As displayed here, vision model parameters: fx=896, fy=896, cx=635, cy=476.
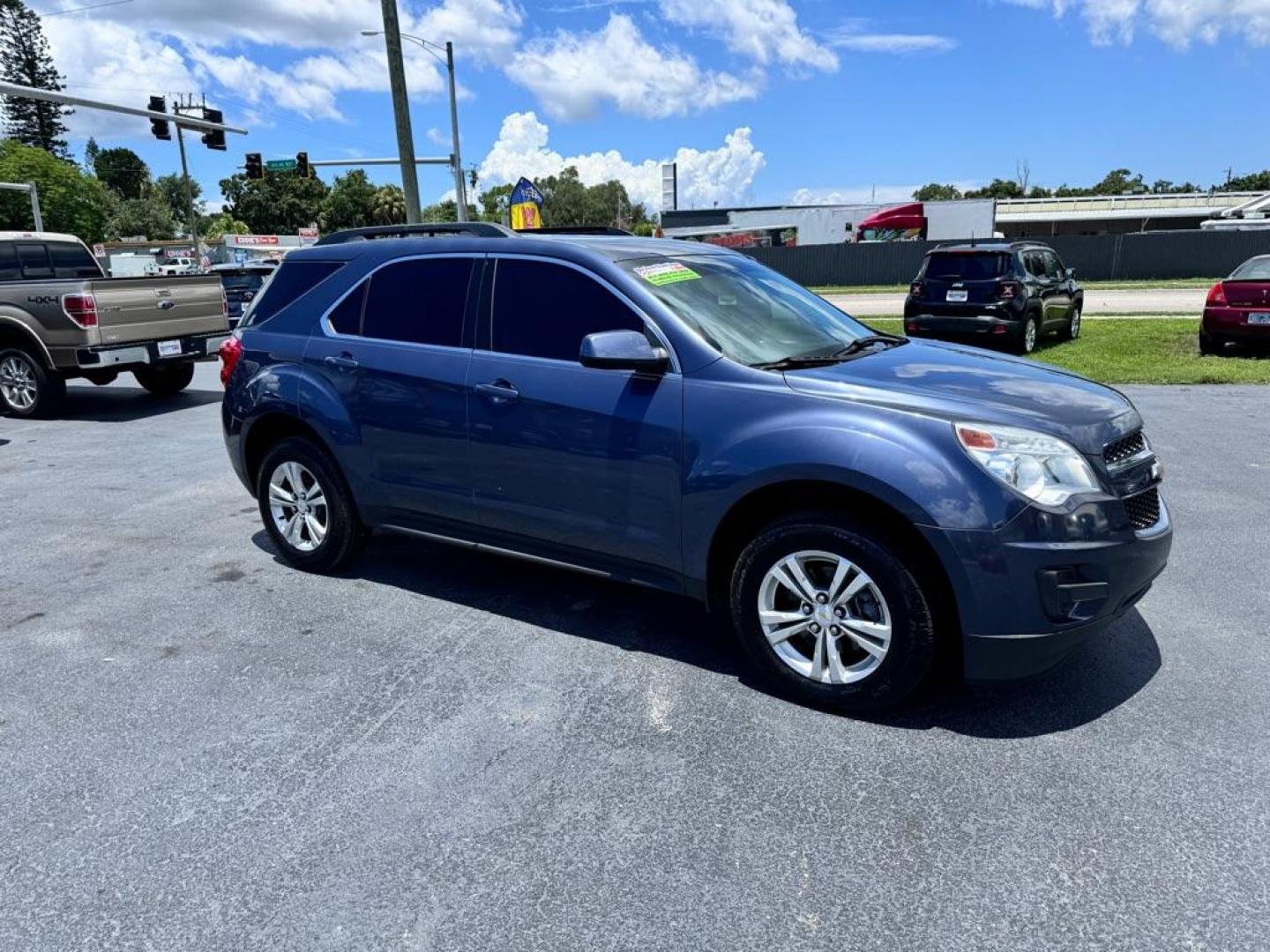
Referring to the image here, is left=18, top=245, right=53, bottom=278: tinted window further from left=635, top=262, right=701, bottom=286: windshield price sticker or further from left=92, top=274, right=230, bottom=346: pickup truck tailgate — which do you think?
left=635, top=262, right=701, bottom=286: windshield price sticker

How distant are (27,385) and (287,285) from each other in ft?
25.3

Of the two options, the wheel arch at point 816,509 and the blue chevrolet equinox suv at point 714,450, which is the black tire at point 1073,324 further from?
the wheel arch at point 816,509

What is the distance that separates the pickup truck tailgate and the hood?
365 inches

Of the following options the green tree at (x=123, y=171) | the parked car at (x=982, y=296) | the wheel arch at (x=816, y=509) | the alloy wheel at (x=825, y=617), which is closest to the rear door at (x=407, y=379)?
the wheel arch at (x=816, y=509)

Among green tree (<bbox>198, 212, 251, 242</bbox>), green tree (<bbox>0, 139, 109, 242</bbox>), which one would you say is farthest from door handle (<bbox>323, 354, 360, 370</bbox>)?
green tree (<bbox>198, 212, 251, 242</bbox>)

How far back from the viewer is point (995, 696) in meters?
3.58

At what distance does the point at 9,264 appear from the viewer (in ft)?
37.8

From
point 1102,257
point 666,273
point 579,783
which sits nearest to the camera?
point 579,783

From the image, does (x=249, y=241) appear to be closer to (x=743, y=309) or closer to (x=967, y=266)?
(x=967, y=266)

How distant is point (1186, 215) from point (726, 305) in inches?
2450

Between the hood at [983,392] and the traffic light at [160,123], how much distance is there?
76.9 ft

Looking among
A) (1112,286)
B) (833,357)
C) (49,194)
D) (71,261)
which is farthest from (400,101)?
(49,194)

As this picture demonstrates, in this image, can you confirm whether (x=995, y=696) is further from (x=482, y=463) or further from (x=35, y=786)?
(x=35, y=786)

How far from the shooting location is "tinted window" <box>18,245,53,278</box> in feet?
38.4
